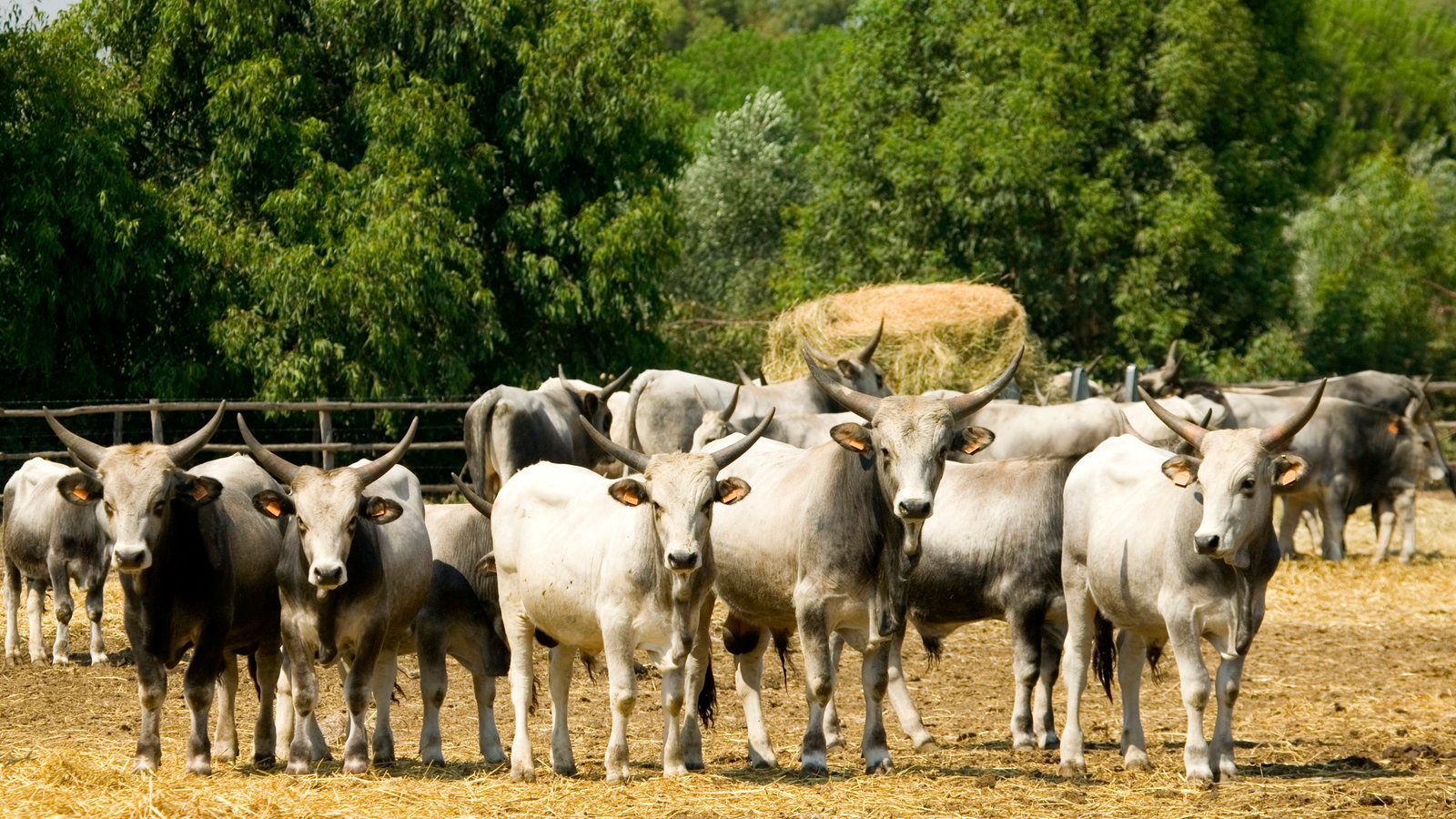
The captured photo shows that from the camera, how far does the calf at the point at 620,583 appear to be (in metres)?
8.32

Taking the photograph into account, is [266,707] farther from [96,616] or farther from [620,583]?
[96,616]

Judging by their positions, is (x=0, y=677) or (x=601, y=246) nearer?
(x=0, y=677)

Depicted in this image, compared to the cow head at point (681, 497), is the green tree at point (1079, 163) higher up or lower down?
higher up

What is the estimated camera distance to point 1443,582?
1725 cm

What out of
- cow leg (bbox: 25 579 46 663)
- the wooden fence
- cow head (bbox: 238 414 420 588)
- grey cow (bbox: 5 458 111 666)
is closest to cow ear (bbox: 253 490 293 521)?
cow head (bbox: 238 414 420 588)

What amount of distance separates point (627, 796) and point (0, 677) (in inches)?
245

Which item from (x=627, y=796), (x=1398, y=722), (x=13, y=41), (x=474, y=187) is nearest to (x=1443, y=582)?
(x=1398, y=722)

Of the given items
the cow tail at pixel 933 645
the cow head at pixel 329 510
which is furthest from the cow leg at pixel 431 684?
the cow tail at pixel 933 645

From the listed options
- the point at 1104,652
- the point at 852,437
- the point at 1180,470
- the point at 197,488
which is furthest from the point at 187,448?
the point at 1104,652

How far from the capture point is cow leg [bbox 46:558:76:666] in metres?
12.5

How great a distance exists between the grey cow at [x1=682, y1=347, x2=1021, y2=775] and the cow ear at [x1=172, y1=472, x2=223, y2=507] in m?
2.45

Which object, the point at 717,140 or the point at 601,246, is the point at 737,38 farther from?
the point at 601,246

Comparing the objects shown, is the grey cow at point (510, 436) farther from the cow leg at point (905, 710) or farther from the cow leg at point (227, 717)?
the cow leg at point (227, 717)

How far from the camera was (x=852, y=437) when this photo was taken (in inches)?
348
